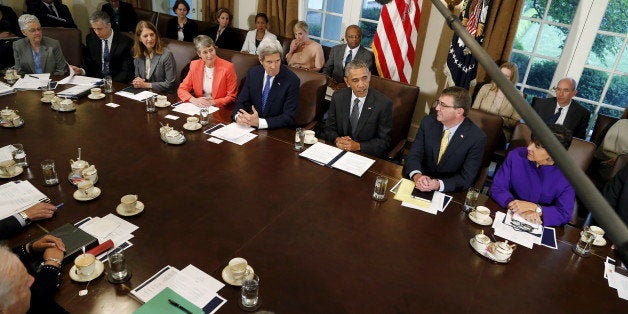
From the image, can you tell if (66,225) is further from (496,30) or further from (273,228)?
(496,30)

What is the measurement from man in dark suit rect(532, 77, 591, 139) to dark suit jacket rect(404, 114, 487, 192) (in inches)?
61.5

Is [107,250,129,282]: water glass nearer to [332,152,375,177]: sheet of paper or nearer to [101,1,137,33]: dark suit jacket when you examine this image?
[332,152,375,177]: sheet of paper

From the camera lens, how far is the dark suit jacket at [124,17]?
6570 mm

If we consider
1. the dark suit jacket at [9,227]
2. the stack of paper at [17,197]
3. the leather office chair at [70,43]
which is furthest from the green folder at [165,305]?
the leather office chair at [70,43]

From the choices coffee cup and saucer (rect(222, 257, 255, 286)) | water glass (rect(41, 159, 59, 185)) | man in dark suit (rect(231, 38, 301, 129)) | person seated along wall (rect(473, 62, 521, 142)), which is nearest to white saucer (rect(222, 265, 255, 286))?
coffee cup and saucer (rect(222, 257, 255, 286))

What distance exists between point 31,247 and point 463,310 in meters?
1.69

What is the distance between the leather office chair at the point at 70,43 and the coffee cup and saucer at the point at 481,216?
14.6 ft

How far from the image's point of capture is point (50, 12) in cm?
604

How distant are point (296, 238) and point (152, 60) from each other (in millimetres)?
2900

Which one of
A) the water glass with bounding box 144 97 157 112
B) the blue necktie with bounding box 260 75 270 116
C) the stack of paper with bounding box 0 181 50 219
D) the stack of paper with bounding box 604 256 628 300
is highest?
the blue necktie with bounding box 260 75 270 116

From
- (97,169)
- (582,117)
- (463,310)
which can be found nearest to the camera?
(463,310)

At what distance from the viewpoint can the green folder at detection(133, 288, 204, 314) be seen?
1.36 metres

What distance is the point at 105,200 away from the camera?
201 cm

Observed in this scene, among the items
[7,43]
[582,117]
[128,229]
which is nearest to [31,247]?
[128,229]
